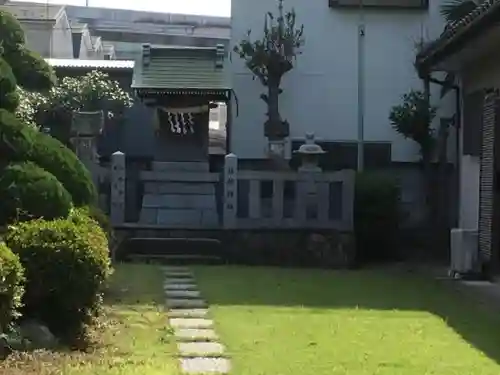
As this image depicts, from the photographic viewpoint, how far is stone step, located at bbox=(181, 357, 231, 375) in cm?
652

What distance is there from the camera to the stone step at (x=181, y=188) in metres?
15.0

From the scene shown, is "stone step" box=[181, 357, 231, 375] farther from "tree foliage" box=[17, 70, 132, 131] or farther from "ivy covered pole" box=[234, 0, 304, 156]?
"ivy covered pole" box=[234, 0, 304, 156]

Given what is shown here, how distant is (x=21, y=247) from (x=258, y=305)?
3.26 m

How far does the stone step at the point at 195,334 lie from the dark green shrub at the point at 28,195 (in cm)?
141

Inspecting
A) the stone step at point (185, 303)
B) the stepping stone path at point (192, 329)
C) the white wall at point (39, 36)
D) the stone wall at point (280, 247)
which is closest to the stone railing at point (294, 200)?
the stone wall at point (280, 247)

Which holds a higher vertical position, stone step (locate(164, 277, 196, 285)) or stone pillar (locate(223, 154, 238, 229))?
stone pillar (locate(223, 154, 238, 229))

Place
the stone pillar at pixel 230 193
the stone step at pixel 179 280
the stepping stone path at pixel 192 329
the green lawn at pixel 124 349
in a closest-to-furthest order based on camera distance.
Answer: the green lawn at pixel 124 349
the stepping stone path at pixel 192 329
the stone step at pixel 179 280
the stone pillar at pixel 230 193

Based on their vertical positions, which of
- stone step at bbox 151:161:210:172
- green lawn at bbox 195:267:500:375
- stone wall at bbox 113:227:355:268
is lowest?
green lawn at bbox 195:267:500:375

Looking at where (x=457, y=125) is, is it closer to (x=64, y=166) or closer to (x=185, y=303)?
(x=185, y=303)

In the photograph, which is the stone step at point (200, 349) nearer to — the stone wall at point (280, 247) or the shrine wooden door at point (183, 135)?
the stone wall at point (280, 247)

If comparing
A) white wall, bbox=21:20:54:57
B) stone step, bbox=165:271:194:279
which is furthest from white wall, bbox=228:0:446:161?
white wall, bbox=21:20:54:57

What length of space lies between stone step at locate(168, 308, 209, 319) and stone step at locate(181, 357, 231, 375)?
6.58 ft

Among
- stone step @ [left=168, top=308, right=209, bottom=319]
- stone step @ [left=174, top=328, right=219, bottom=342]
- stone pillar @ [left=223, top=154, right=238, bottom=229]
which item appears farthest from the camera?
stone pillar @ [left=223, top=154, right=238, bottom=229]

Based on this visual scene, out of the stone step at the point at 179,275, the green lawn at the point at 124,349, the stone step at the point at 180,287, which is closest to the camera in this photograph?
the green lawn at the point at 124,349
